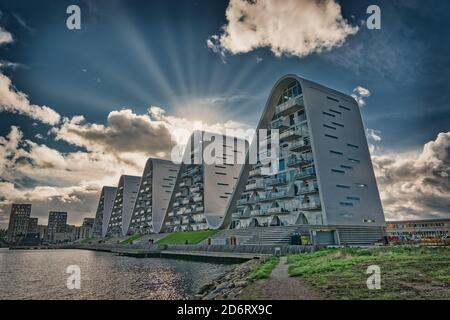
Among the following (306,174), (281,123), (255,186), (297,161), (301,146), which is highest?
(281,123)

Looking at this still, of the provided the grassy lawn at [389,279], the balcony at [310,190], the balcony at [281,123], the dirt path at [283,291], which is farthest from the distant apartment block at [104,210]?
the dirt path at [283,291]

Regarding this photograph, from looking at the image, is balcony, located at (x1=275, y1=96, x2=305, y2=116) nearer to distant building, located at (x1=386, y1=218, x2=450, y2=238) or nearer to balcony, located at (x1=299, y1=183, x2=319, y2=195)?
balcony, located at (x1=299, y1=183, x2=319, y2=195)

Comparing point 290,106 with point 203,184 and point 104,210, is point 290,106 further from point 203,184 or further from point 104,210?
point 104,210

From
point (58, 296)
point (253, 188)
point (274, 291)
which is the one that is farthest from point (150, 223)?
point (274, 291)

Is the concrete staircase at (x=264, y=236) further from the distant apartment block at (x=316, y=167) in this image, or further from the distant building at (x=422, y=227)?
the distant building at (x=422, y=227)

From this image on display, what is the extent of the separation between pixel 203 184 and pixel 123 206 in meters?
63.6

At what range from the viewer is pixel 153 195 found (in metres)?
112

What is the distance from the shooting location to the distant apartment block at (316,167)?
47.2 meters

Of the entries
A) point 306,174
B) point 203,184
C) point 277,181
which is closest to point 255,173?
point 277,181

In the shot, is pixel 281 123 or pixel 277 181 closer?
pixel 277 181

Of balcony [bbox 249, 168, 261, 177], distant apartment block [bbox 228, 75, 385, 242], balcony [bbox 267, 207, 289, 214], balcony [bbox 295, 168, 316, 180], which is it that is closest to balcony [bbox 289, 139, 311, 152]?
distant apartment block [bbox 228, 75, 385, 242]

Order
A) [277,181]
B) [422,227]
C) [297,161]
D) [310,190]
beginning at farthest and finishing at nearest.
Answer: [422,227]
[277,181]
[297,161]
[310,190]

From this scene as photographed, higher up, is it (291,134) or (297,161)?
(291,134)

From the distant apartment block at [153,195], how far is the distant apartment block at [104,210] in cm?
3675
